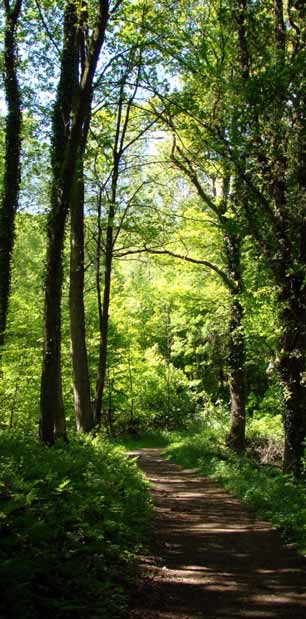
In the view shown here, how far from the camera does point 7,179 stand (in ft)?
49.7

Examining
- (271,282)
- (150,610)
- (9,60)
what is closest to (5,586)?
(150,610)

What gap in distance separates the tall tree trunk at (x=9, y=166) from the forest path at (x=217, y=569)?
8.88 meters

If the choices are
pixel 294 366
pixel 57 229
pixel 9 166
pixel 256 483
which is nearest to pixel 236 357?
pixel 294 366

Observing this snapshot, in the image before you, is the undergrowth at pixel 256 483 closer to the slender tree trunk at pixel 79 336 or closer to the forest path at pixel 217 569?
the forest path at pixel 217 569

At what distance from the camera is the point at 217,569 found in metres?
5.82

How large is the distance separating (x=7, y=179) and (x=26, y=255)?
1921 cm

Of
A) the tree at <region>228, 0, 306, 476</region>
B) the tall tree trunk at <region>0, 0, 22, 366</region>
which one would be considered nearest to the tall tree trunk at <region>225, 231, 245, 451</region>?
the tree at <region>228, 0, 306, 476</region>

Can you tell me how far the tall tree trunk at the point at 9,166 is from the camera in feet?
49.0

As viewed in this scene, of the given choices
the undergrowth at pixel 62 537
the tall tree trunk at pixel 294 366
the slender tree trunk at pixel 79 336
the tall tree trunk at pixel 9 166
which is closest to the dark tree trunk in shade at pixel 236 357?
the tall tree trunk at pixel 294 366

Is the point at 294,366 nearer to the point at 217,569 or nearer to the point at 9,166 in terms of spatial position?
the point at 217,569

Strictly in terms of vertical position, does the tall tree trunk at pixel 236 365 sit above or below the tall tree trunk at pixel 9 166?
below

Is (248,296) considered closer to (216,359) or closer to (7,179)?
(7,179)

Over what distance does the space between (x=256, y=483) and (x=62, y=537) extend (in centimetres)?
590

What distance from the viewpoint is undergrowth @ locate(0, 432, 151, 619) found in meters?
3.80
